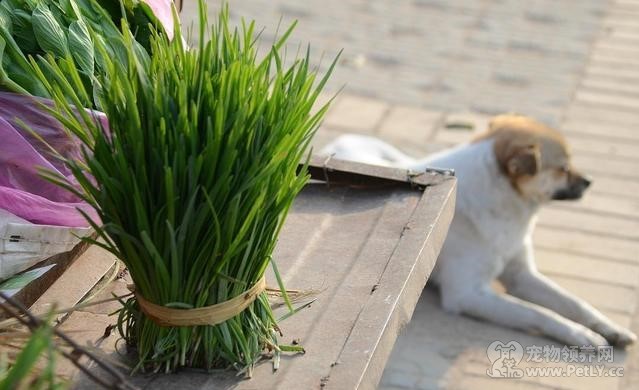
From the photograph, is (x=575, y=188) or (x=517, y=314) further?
(x=575, y=188)

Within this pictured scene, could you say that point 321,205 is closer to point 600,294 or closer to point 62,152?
point 62,152

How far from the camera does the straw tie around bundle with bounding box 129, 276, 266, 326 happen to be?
185 cm

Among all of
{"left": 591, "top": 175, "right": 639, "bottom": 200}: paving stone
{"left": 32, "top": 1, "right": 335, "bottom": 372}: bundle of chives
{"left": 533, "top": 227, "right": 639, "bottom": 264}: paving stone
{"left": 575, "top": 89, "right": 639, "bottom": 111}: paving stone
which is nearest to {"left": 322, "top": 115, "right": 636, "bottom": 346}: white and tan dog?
{"left": 533, "top": 227, "right": 639, "bottom": 264}: paving stone

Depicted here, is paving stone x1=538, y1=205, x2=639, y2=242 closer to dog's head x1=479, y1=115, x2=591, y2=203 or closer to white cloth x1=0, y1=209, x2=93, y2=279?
dog's head x1=479, y1=115, x2=591, y2=203

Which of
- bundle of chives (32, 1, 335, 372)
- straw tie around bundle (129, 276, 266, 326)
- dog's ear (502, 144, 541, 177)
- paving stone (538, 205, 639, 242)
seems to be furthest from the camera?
paving stone (538, 205, 639, 242)

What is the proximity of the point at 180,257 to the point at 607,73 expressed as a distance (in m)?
4.53

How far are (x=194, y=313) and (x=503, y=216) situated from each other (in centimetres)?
228

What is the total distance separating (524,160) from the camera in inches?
149

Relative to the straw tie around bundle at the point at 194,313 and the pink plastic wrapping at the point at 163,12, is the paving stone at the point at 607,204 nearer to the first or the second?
the pink plastic wrapping at the point at 163,12

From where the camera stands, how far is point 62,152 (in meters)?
2.21

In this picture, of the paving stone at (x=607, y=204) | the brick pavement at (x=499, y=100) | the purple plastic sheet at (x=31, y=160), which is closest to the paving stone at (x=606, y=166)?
the brick pavement at (x=499, y=100)

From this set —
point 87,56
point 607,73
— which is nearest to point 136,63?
point 87,56

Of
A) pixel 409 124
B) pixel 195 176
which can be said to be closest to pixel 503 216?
pixel 409 124

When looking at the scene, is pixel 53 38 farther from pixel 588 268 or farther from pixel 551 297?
pixel 588 268
